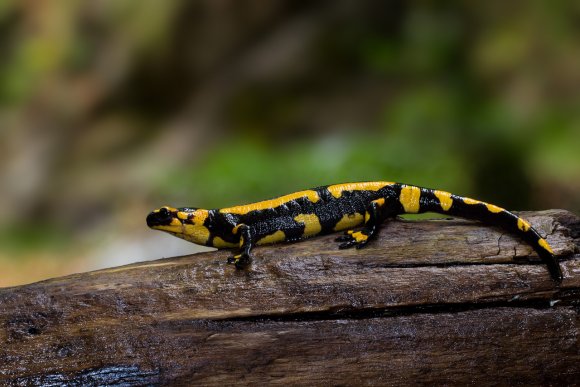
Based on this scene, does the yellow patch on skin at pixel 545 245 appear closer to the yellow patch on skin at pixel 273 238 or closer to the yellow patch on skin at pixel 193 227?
the yellow patch on skin at pixel 273 238

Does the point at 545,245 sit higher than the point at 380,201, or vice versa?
the point at 380,201

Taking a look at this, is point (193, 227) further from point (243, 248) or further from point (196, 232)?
point (243, 248)

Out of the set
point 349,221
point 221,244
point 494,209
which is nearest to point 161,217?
point 221,244

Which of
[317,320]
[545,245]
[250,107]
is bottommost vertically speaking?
[317,320]

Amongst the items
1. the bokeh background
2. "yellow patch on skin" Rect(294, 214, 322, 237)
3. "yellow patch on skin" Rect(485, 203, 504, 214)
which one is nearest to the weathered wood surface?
"yellow patch on skin" Rect(485, 203, 504, 214)

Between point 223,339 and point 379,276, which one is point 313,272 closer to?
point 379,276

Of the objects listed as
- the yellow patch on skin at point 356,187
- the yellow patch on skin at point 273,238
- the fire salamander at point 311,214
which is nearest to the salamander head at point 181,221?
the fire salamander at point 311,214
